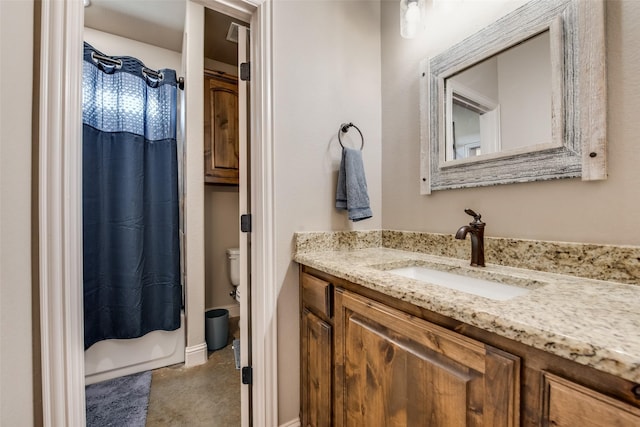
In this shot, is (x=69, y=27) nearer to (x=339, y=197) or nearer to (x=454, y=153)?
(x=339, y=197)

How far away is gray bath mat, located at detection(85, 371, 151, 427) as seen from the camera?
55.0 inches

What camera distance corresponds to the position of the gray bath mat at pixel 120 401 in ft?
4.59

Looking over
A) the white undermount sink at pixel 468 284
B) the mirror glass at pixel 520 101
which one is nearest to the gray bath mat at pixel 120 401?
the white undermount sink at pixel 468 284

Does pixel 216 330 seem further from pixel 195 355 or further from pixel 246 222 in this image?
pixel 246 222

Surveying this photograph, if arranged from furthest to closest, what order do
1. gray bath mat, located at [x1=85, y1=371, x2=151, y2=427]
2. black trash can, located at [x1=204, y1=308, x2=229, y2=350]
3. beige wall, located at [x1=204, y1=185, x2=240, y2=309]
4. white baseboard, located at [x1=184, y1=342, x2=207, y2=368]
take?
beige wall, located at [x1=204, y1=185, x2=240, y2=309], black trash can, located at [x1=204, y1=308, x2=229, y2=350], white baseboard, located at [x1=184, y1=342, x2=207, y2=368], gray bath mat, located at [x1=85, y1=371, x2=151, y2=427]

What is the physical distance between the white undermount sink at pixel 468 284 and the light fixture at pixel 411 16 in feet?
3.53

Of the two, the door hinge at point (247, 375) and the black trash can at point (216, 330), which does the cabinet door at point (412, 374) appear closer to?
the door hinge at point (247, 375)

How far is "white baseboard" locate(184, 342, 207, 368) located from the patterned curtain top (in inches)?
59.5

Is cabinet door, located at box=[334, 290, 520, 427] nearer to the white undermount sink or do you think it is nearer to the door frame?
the white undermount sink

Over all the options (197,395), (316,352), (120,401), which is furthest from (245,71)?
(120,401)

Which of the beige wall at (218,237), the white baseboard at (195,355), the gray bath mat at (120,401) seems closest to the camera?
the gray bath mat at (120,401)

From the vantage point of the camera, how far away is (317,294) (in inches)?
42.4

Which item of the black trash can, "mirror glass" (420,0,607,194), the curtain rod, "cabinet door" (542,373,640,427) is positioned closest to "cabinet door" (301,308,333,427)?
"cabinet door" (542,373,640,427)

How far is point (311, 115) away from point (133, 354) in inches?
77.2
